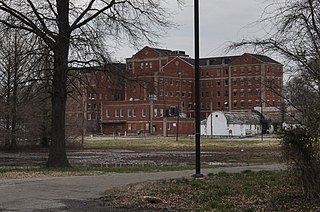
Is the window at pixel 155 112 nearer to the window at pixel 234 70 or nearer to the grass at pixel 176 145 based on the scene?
the window at pixel 234 70

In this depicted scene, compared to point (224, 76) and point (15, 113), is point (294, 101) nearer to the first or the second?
point (15, 113)

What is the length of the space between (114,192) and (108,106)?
116 m

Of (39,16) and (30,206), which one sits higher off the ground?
(39,16)

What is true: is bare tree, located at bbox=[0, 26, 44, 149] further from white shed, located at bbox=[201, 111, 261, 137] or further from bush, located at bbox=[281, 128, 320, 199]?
white shed, located at bbox=[201, 111, 261, 137]

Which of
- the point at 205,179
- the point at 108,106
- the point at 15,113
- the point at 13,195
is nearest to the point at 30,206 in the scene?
the point at 13,195

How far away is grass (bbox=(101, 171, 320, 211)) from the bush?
1.15 ft

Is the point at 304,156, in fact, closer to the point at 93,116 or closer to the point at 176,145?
the point at 176,145

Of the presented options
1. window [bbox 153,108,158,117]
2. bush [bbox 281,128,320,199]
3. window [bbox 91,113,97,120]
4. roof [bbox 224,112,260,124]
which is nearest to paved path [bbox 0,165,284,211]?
bush [bbox 281,128,320,199]

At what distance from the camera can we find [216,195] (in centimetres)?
1385

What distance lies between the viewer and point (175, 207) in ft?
41.0

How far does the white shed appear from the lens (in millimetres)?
113312

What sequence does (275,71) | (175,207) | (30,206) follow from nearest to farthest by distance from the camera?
(175,207)
(30,206)
(275,71)

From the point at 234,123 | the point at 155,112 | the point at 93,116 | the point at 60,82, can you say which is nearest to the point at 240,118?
the point at 234,123

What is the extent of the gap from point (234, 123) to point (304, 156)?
102 meters
